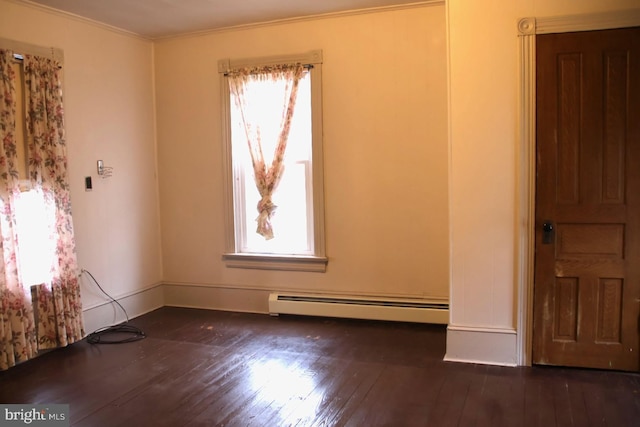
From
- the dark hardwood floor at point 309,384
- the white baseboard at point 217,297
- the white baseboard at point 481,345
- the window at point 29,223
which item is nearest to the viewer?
the dark hardwood floor at point 309,384

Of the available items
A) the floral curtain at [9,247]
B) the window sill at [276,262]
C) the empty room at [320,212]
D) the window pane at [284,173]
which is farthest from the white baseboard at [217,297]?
the floral curtain at [9,247]

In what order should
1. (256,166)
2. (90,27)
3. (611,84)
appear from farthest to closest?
(256,166)
(90,27)
(611,84)

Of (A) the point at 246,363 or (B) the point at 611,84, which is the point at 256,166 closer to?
(A) the point at 246,363

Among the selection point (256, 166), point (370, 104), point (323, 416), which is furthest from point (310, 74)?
point (323, 416)

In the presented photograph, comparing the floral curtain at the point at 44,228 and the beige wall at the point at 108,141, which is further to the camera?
the beige wall at the point at 108,141

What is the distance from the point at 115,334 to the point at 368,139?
2803 mm

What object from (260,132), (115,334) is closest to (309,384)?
(115,334)

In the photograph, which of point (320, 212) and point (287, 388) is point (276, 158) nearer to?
A: point (320, 212)

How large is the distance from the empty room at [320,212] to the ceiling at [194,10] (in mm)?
36

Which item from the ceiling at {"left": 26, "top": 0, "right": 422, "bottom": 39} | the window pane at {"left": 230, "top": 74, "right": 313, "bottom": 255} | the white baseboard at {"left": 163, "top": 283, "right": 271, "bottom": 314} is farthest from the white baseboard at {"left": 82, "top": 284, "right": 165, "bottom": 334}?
the ceiling at {"left": 26, "top": 0, "right": 422, "bottom": 39}

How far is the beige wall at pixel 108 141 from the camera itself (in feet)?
14.2

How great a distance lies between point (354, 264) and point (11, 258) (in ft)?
Result: 8.95

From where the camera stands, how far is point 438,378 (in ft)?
11.1

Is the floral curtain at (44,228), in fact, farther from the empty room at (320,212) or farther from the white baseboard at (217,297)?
the white baseboard at (217,297)
